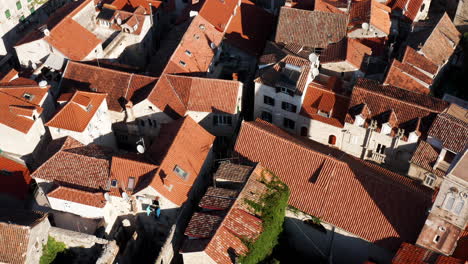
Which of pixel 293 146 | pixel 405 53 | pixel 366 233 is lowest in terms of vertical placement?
pixel 366 233

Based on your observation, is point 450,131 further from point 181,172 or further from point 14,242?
point 14,242

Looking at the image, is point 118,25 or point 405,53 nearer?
point 405,53

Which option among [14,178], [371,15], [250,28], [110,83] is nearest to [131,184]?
[14,178]

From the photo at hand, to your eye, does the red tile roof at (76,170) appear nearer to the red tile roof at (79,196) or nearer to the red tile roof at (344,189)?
the red tile roof at (79,196)

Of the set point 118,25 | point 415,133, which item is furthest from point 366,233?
point 118,25

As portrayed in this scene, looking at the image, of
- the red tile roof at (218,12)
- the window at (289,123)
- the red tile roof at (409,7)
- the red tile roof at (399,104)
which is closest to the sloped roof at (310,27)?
the red tile roof at (218,12)

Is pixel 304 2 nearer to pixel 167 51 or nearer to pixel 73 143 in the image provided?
pixel 167 51
